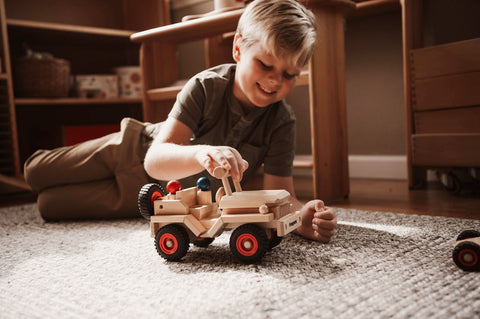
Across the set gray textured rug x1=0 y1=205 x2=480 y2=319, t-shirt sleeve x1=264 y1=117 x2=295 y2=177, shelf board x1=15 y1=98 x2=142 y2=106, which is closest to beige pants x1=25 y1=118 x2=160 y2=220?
gray textured rug x1=0 y1=205 x2=480 y2=319

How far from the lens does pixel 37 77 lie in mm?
1945

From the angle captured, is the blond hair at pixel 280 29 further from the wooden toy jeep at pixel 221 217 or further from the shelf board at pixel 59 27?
the shelf board at pixel 59 27

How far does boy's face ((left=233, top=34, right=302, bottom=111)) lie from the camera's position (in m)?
0.88

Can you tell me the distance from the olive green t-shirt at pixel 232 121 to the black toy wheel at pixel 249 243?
35 centimetres

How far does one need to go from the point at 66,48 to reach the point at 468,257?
225 centimetres

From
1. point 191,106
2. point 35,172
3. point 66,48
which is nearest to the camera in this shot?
point 191,106

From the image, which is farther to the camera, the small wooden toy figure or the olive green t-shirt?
the olive green t-shirt

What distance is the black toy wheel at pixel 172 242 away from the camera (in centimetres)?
81

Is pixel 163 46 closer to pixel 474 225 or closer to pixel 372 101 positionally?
pixel 372 101

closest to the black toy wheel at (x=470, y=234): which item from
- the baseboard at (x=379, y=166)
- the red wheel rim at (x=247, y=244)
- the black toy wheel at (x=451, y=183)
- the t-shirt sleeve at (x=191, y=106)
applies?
the red wheel rim at (x=247, y=244)

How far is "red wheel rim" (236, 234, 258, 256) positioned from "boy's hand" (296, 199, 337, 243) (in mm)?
185

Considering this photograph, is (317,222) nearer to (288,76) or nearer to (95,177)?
(288,76)

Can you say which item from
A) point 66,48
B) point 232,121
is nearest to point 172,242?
point 232,121

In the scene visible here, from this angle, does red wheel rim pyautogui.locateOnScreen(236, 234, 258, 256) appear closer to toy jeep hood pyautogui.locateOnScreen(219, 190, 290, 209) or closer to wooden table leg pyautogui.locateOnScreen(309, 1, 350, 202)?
toy jeep hood pyautogui.locateOnScreen(219, 190, 290, 209)
